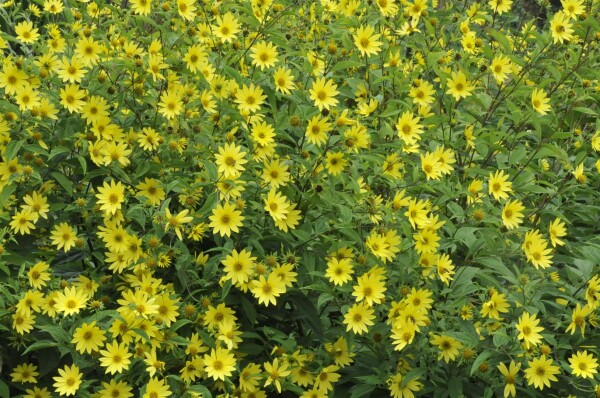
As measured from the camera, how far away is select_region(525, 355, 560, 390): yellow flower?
2.46 metres

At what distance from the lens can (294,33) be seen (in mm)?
3562

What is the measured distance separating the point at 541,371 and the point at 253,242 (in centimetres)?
91

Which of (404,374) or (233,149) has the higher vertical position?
(233,149)

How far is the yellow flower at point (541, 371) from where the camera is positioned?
2455 millimetres

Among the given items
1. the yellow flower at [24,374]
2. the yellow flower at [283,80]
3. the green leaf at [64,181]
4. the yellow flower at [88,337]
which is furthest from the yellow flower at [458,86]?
the yellow flower at [24,374]

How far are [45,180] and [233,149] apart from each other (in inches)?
25.5

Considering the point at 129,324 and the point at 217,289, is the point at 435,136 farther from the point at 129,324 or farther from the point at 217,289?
the point at 129,324

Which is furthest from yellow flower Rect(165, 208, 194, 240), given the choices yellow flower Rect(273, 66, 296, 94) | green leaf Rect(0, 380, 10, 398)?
green leaf Rect(0, 380, 10, 398)

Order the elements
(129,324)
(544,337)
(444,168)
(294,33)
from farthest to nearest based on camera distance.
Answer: (294,33) < (444,168) < (544,337) < (129,324)

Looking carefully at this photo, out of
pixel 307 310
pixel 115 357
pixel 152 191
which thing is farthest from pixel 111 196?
pixel 307 310

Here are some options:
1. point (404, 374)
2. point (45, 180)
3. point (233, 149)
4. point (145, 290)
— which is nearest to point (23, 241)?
point (45, 180)

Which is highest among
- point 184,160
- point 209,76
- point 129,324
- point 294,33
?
Result: point 294,33

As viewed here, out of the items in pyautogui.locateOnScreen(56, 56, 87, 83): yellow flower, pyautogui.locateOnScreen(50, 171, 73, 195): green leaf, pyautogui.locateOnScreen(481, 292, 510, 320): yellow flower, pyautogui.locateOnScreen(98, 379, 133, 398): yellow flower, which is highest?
pyautogui.locateOnScreen(56, 56, 87, 83): yellow flower

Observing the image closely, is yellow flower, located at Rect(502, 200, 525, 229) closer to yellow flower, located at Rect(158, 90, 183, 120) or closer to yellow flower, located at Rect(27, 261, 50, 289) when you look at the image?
yellow flower, located at Rect(158, 90, 183, 120)
